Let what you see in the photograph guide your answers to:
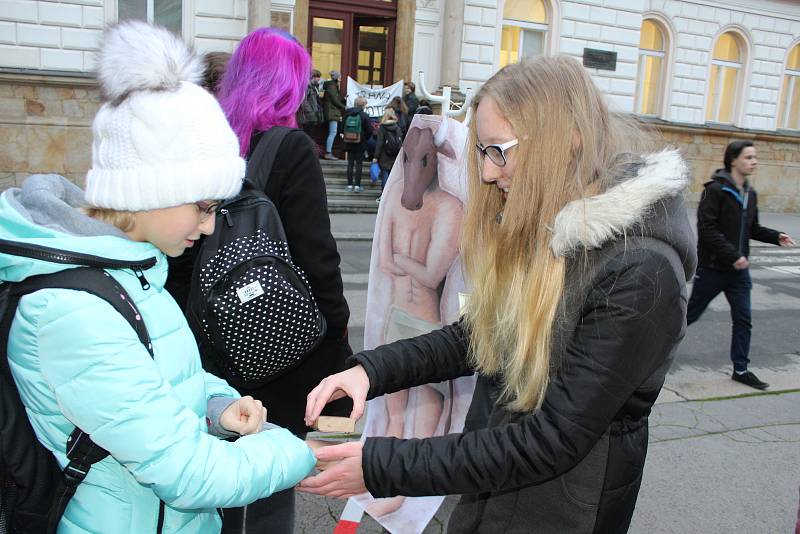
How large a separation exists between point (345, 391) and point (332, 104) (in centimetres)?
1272

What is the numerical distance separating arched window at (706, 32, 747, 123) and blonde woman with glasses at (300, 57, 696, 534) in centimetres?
1850

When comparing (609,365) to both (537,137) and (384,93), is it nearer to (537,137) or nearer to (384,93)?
(537,137)

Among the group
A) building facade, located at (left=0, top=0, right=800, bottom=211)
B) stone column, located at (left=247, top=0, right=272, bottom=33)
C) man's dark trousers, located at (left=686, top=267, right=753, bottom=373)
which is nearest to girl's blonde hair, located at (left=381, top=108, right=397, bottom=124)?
building facade, located at (left=0, top=0, right=800, bottom=211)

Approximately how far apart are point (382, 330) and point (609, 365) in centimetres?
171

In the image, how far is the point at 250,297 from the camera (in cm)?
196

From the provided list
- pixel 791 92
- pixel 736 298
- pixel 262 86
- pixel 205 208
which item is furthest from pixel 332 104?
pixel 791 92

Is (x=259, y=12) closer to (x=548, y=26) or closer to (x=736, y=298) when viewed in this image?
(x=548, y=26)

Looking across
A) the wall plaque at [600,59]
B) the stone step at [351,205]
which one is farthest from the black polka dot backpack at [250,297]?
the wall plaque at [600,59]

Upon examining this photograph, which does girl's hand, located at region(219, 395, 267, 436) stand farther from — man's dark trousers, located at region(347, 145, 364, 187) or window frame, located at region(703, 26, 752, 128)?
window frame, located at region(703, 26, 752, 128)

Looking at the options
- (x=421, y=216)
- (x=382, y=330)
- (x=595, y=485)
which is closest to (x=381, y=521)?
(x=382, y=330)

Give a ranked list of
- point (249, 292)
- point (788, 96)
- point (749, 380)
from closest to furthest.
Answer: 1. point (249, 292)
2. point (749, 380)
3. point (788, 96)

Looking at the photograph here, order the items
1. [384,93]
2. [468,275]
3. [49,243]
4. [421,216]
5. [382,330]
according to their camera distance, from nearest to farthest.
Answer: [49,243], [468,275], [421,216], [382,330], [384,93]

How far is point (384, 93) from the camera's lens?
14156 mm

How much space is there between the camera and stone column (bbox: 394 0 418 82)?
14523 mm
